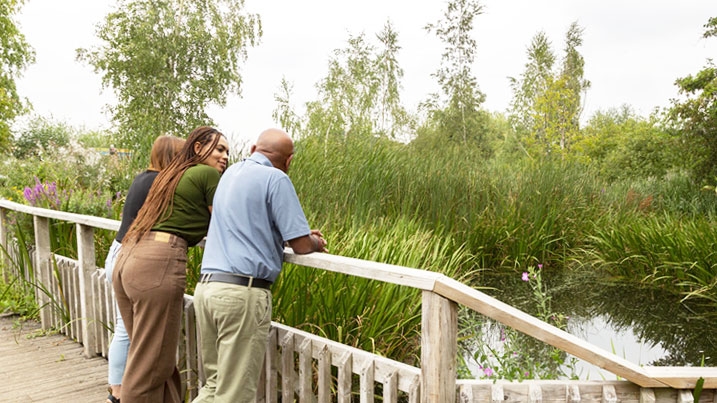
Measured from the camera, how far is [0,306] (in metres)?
5.73

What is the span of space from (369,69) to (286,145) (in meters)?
24.2

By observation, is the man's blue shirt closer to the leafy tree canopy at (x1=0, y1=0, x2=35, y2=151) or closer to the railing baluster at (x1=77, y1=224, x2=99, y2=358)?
the railing baluster at (x1=77, y1=224, x2=99, y2=358)

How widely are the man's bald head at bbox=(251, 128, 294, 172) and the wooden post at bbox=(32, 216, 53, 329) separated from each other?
11.3 feet

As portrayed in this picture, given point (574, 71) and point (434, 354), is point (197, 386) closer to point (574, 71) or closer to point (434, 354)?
point (434, 354)

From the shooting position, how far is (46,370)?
13.6ft

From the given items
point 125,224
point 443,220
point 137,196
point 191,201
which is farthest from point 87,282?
point 443,220

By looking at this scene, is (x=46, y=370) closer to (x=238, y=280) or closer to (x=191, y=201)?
(x=191, y=201)

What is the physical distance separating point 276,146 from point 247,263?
509mm

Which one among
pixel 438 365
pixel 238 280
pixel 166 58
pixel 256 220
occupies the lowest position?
pixel 438 365

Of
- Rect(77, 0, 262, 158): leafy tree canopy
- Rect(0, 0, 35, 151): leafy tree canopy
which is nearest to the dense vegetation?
→ Rect(77, 0, 262, 158): leafy tree canopy

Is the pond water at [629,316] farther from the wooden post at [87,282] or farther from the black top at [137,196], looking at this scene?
Answer: the black top at [137,196]

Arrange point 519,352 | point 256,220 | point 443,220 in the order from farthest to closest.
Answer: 1. point 443,220
2. point 519,352
3. point 256,220

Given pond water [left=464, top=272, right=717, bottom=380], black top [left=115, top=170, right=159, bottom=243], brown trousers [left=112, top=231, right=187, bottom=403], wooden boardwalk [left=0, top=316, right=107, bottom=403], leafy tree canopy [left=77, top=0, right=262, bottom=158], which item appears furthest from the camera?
leafy tree canopy [left=77, top=0, right=262, bottom=158]

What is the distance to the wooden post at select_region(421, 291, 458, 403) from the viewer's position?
6.09ft
